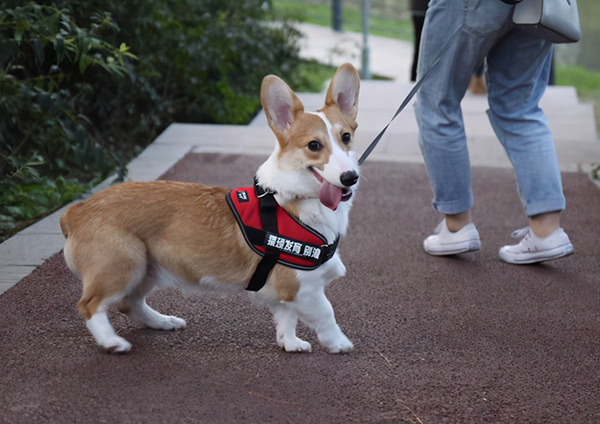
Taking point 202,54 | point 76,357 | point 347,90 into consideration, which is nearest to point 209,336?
point 76,357

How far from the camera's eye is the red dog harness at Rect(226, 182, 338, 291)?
312 centimetres

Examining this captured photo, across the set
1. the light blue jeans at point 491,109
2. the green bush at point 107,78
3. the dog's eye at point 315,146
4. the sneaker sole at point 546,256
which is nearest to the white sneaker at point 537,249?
the sneaker sole at point 546,256

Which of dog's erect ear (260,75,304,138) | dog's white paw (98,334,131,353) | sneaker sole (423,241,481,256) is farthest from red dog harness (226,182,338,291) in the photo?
sneaker sole (423,241,481,256)

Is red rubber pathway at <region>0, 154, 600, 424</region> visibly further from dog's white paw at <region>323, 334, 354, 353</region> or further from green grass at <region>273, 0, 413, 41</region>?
green grass at <region>273, 0, 413, 41</region>

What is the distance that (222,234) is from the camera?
3215 mm

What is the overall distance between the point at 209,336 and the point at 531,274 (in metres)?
1.82

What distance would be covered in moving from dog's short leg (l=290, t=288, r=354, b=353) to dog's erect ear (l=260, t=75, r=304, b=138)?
2.13ft

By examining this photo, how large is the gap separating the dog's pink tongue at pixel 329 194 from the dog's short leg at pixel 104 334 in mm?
994

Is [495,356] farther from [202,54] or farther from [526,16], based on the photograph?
[202,54]

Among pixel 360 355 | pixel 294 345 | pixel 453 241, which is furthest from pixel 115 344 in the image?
pixel 453 241

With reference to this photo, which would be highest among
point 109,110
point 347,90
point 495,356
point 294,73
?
point 347,90

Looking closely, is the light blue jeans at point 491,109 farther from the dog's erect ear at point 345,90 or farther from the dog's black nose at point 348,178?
the dog's black nose at point 348,178

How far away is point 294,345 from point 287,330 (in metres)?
0.07

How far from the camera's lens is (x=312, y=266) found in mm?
3127
